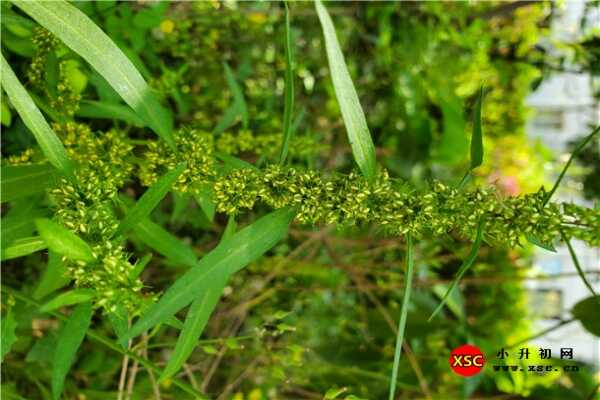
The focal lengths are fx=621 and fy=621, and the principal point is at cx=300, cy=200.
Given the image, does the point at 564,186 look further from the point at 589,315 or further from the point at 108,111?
the point at 108,111

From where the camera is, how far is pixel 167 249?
80 centimetres

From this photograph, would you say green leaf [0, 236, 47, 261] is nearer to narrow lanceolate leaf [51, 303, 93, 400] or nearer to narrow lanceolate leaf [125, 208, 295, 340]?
narrow lanceolate leaf [51, 303, 93, 400]

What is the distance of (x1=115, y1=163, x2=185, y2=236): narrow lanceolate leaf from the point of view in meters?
0.65

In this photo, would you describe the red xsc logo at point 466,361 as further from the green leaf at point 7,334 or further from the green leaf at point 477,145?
the green leaf at point 7,334

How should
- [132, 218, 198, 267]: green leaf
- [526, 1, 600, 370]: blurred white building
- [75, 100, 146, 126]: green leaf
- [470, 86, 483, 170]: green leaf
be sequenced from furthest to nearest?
[526, 1, 600, 370]: blurred white building
[75, 100, 146, 126]: green leaf
[132, 218, 198, 267]: green leaf
[470, 86, 483, 170]: green leaf

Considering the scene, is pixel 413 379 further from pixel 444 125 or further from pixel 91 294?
pixel 91 294

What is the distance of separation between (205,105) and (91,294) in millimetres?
1005

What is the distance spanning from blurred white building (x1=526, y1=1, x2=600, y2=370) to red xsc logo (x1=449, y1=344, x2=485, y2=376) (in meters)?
0.97

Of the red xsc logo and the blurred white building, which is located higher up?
the blurred white building

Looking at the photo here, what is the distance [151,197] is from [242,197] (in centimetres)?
Result: 10

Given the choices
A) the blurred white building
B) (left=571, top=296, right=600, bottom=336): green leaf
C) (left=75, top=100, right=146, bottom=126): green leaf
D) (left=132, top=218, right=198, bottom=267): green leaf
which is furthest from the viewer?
the blurred white building

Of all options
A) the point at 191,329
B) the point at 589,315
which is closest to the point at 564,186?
the point at 589,315

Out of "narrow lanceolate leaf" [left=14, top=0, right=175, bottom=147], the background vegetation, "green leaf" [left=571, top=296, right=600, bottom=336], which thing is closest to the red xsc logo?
the background vegetation

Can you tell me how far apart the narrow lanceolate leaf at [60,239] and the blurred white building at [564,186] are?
6.54 ft
